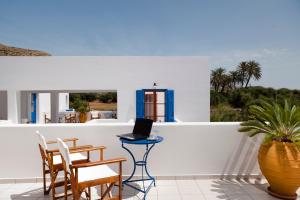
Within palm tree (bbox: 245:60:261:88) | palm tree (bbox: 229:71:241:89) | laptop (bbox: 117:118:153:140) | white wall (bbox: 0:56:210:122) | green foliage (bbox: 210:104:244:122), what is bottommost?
green foliage (bbox: 210:104:244:122)

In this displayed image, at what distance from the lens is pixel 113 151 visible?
4.16 meters

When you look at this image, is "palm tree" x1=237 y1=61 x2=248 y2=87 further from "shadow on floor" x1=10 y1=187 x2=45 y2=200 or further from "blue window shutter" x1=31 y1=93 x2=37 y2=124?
"shadow on floor" x1=10 y1=187 x2=45 y2=200

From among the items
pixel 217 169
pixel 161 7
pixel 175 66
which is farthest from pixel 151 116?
pixel 161 7

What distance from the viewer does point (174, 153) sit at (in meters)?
4.19

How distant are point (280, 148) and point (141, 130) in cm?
204

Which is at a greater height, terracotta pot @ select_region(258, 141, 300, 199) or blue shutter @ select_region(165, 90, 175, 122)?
blue shutter @ select_region(165, 90, 175, 122)

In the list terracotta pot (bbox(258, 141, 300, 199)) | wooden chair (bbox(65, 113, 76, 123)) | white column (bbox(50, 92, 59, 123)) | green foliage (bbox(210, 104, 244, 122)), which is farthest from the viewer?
green foliage (bbox(210, 104, 244, 122))

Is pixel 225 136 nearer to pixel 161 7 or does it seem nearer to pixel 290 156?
pixel 290 156

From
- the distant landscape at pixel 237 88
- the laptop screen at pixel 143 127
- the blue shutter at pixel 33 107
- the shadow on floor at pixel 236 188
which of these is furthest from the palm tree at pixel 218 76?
the laptop screen at pixel 143 127

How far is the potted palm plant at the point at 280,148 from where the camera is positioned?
3.35 metres

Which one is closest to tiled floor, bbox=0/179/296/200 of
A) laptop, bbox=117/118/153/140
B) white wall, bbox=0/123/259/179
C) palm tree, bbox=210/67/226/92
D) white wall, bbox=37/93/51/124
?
white wall, bbox=0/123/259/179

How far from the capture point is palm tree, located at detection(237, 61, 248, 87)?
29.7 metres

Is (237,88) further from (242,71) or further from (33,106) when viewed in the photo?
(33,106)

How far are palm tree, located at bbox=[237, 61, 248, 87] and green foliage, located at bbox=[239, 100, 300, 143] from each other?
27954 millimetres
